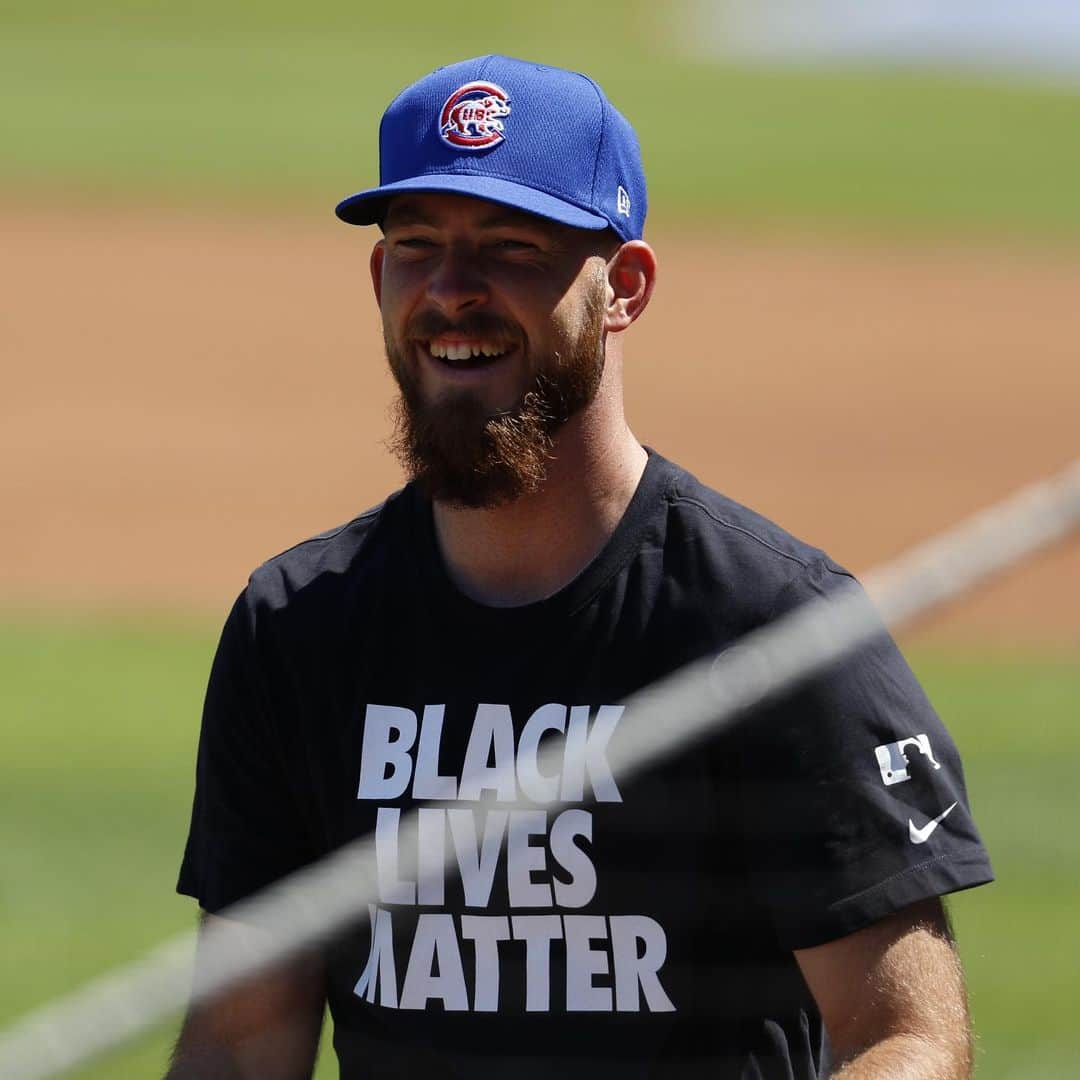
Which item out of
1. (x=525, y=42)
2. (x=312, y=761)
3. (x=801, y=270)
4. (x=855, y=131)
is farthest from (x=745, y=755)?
(x=525, y=42)

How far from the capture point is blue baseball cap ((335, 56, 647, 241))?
292cm

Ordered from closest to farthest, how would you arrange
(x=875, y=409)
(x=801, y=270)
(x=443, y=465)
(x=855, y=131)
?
(x=443, y=465)
(x=875, y=409)
(x=801, y=270)
(x=855, y=131)

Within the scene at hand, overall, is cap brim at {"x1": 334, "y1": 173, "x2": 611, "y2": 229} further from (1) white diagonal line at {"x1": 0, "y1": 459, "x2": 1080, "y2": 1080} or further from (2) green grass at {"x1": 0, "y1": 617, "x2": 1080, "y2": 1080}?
(2) green grass at {"x1": 0, "y1": 617, "x2": 1080, "y2": 1080}

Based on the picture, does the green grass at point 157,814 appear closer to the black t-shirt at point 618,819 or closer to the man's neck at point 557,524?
the black t-shirt at point 618,819

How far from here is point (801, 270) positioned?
2028 cm

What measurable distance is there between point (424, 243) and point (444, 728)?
70 cm

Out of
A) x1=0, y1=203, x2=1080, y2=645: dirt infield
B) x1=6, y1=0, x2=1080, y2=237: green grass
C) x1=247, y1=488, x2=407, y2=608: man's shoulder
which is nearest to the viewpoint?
x1=247, y1=488, x2=407, y2=608: man's shoulder

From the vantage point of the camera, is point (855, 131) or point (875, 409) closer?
point (875, 409)

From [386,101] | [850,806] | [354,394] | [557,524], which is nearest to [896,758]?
[850,806]

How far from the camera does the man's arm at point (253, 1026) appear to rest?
3016 mm

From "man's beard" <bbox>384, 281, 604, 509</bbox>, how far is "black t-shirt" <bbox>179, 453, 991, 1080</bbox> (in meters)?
0.15

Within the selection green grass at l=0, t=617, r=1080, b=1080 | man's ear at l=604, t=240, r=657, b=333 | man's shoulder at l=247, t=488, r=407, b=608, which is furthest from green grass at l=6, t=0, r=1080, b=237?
man's shoulder at l=247, t=488, r=407, b=608

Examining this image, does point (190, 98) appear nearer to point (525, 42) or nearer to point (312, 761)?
point (525, 42)

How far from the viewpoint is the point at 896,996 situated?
2646mm
